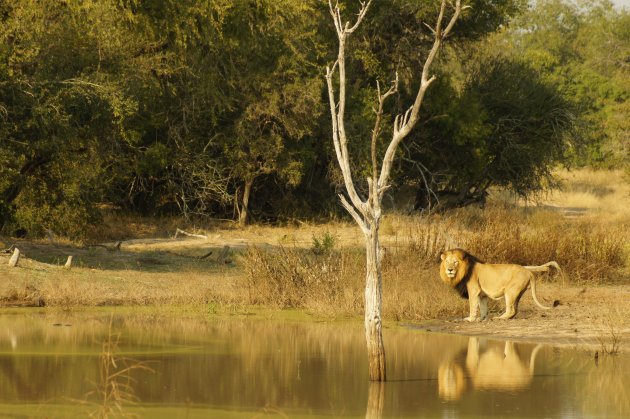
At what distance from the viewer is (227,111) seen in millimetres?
31078

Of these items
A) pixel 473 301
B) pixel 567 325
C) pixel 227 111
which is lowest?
pixel 567 325

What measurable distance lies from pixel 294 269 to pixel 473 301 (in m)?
3.12

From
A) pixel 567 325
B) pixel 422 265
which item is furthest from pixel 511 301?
pixel 422 265

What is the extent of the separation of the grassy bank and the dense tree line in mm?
2117

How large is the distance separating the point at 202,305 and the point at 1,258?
395cm

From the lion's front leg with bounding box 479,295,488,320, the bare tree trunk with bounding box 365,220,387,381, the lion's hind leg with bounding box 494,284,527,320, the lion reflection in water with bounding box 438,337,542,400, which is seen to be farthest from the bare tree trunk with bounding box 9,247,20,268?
the bare tree trunk with bounding box 365,220,387,381

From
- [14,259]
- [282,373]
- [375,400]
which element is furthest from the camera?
[14,259]

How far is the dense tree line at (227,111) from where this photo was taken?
22.6 meters

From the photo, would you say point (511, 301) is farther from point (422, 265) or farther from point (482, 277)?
point (422, 265)

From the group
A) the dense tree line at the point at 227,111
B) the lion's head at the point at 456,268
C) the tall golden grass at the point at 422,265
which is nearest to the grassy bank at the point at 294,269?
the tall golden grass at the point at 422,265

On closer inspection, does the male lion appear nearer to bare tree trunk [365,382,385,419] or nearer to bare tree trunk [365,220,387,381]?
bare tree trunk [365,382,385,419]

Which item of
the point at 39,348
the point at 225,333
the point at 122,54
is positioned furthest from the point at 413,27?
the point at 39,348

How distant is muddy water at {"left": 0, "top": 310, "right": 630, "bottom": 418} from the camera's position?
11047 mm

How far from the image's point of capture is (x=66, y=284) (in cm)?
1898
